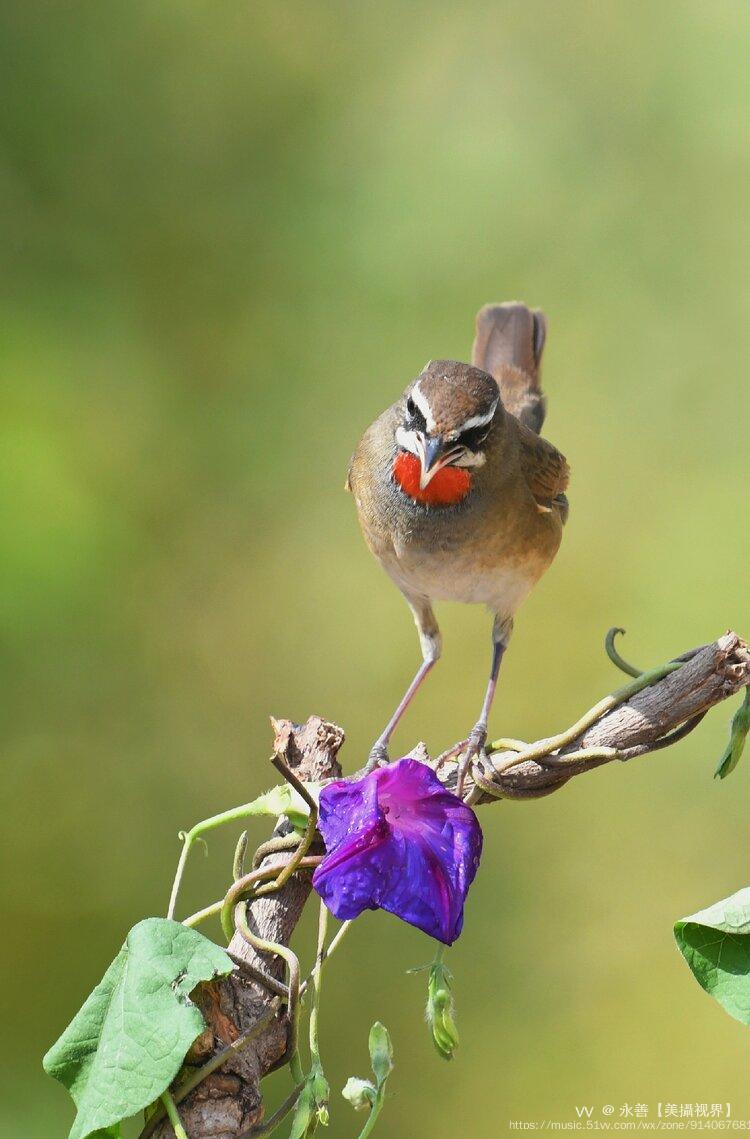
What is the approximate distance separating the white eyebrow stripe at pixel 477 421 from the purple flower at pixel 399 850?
903mm

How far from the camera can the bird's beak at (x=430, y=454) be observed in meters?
2.18

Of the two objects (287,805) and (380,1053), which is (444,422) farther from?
(380,1053)

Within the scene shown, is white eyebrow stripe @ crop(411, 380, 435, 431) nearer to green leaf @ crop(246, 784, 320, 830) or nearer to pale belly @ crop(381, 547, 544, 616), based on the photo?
pale belly @ crop(381, 547, 544, 616)

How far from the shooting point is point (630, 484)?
4109mm

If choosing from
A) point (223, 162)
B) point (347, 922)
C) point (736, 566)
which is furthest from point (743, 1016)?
point (223, 162)

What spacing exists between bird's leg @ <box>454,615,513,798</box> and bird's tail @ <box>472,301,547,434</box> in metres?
0.66

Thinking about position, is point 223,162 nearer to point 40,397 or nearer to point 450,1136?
point 40,397

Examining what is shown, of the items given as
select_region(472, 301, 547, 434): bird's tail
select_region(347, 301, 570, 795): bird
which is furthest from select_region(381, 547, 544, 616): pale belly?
select_region(472, 301, 547, 434): bird's tail

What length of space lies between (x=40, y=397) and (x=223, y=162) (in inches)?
39.4

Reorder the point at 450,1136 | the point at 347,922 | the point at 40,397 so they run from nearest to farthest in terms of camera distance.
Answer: the point at 347,922
the point at 450,1136
the point at 40,397

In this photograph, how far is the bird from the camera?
2209mm

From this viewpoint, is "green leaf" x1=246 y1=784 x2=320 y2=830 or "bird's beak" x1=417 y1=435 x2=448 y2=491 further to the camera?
"bird's beak" x1=417 y1=435 x2=448 y2=491

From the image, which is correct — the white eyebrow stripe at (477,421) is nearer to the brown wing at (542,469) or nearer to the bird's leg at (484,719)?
the brown wing at (542,469)

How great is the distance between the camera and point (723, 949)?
4.68 ft
